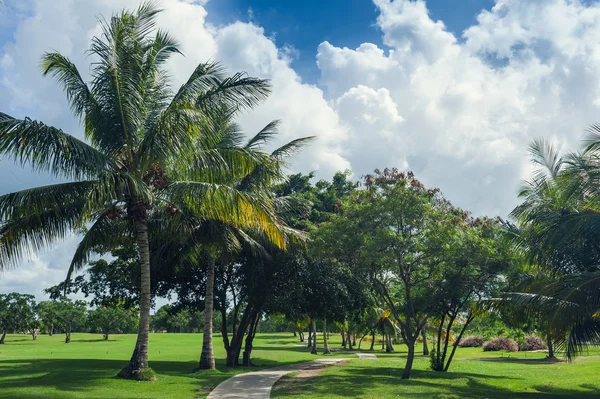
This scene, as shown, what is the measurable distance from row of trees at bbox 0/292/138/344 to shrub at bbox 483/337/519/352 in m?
42.9

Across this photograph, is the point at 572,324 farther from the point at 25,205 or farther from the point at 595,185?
the point at 25,205

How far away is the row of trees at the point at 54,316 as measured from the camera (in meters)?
64.4

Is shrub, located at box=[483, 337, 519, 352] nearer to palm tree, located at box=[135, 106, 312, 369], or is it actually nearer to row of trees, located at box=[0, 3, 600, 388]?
row of trees, located at box=[0, 3, 600, 388]

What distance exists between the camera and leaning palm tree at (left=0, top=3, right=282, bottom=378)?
14.6 m

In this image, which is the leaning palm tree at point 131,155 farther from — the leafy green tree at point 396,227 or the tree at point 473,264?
the tree at point 473,264

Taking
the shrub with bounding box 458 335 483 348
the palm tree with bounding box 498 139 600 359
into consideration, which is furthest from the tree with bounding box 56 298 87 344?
the palm tree with bounding box 498 139 600 359

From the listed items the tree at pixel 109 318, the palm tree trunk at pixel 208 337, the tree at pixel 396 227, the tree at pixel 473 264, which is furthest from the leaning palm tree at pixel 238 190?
the tree at pixel 109 318

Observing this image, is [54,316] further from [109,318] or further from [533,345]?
[533,345]

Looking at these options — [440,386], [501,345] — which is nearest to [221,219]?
[440,386]

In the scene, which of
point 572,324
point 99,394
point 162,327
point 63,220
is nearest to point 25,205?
point 63,220

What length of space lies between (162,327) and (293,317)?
85517 mm

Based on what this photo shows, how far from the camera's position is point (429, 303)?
74.2 feet

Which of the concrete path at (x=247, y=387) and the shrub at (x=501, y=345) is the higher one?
the shrub at (x=501, y=345)

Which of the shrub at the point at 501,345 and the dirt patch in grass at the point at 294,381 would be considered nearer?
the dirt patch in grass at the point at 294,381
